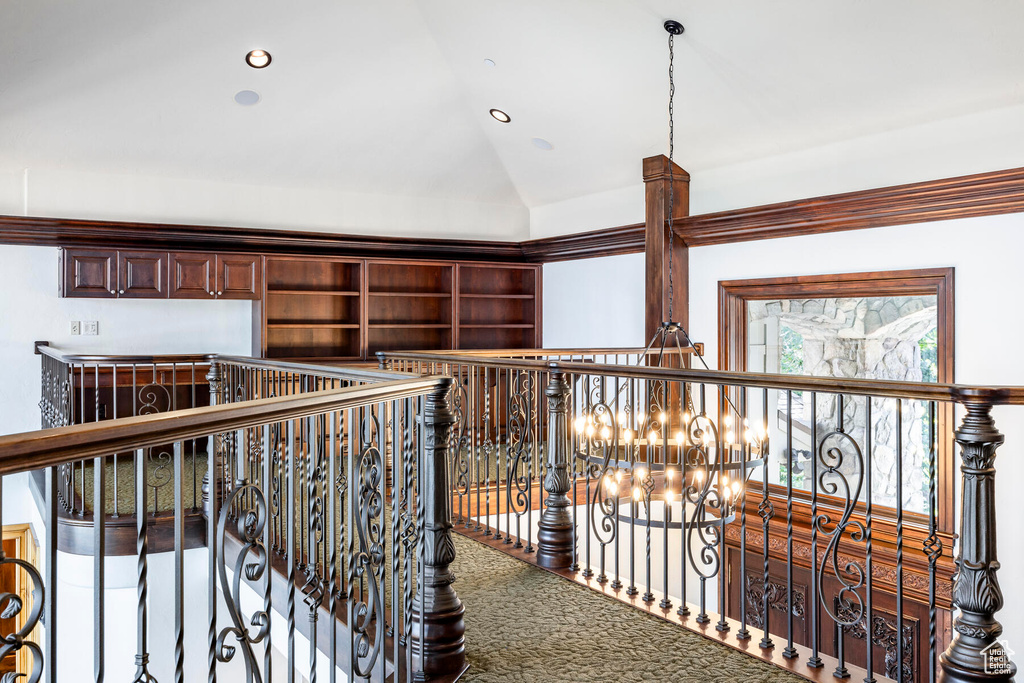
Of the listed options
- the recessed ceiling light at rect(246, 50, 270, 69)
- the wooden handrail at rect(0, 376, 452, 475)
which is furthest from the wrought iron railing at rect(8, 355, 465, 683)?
the recessed ceiling light at rect(246, 50, 270, 69)

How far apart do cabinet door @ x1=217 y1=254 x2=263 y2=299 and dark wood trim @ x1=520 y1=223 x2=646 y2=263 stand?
2.81m

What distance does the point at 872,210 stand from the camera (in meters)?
5.25

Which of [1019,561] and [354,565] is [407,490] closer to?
[354,565]

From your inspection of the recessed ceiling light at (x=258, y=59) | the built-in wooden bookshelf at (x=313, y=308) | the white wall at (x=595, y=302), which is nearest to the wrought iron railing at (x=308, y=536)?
the recessed ceiling light at (x=258, y=59)

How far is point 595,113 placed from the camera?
251 inches

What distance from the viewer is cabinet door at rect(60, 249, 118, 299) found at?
632cm

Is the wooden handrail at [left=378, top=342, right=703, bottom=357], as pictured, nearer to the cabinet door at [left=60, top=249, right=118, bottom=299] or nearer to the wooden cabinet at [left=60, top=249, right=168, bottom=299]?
the wooden cabinet at [left=60, top=249, right=168, bottom=299]

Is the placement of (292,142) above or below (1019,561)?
above

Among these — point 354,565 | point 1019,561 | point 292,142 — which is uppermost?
point 292,142

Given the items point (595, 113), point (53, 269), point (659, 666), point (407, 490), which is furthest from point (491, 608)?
point (53, 269)

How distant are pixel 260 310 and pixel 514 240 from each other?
2936mm

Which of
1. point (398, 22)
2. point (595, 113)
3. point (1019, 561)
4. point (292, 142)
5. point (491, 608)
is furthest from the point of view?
point (292, 142)

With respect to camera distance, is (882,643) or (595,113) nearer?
(882,643)

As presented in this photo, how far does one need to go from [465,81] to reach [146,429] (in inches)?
228
